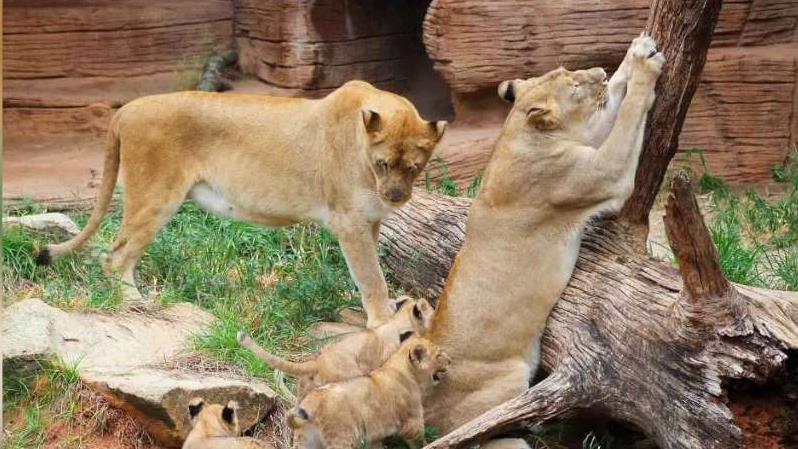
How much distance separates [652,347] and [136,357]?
3224 millimetres

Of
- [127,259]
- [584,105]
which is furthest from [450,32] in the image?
[584,105]

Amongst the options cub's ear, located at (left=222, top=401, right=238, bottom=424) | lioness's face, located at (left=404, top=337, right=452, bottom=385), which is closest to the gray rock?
cub's ear, located at (left=222, top=401, right=238, bottom=424)

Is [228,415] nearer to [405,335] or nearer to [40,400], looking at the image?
[405,335]

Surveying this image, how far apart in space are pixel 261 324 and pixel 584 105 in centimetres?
269

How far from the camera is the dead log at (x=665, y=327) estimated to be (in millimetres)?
5133

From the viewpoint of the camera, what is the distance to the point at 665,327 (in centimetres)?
552

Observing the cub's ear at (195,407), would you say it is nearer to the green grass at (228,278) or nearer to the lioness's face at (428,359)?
the lioness's face at (428,359)

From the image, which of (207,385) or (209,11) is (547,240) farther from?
(209,11)

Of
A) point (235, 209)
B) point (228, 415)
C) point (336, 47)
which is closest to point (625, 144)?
point (228, 415)

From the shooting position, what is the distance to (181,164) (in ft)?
26.7

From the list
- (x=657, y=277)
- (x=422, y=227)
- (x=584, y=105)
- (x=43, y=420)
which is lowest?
(x=43, y=420)

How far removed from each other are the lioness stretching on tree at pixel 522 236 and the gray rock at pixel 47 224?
381 centimetres

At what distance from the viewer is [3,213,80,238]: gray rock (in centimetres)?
889

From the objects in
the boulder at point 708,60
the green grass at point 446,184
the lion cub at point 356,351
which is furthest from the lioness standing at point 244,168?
the boulder at point 708,60
